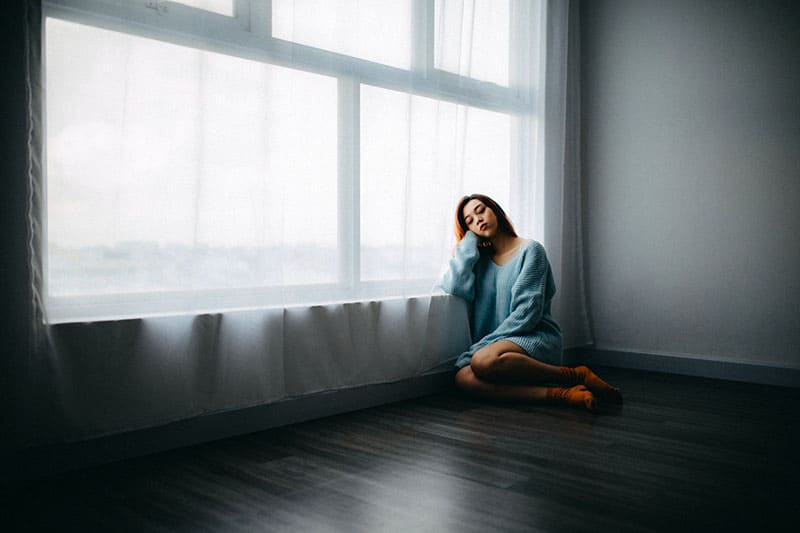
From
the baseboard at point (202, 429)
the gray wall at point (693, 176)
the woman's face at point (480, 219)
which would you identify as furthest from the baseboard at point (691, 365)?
the baseboard at point (202, 429)

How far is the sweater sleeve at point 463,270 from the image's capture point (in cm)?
298

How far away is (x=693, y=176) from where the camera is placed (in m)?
3.45

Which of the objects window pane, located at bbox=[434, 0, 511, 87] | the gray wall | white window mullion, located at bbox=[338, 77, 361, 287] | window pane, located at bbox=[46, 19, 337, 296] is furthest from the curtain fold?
window pane, located at bbox=[46, 19, 337, 296]

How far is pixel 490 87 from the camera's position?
3270 millimetres

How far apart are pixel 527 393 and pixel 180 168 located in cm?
155

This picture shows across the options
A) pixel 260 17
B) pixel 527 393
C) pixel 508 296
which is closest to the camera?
pixel 260 17

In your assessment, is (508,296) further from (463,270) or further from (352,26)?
(352,26)

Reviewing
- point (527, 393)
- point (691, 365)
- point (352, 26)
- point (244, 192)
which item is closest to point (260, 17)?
point (352, 26)

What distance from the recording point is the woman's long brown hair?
3027mm

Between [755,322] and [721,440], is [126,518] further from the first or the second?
[755,322]

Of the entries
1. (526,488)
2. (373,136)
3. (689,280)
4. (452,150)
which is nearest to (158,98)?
(373,136)

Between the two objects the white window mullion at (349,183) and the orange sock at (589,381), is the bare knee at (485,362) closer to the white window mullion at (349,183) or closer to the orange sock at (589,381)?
the orange sock at (589,381)

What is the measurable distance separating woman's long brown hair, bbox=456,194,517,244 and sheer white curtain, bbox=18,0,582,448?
5 cm

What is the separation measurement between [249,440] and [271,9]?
4.78 ft
